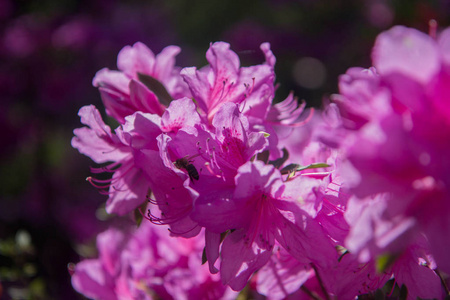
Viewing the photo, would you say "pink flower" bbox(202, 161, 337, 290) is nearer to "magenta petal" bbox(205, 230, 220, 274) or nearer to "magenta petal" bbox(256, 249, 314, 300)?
"magenta petal" bbox(205, 230, 220, 274)

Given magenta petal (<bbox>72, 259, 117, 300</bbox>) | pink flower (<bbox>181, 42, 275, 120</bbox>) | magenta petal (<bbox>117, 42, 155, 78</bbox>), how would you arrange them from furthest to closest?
1. magenta petal (<bbox>72, 259, 117, 300</bbox>)
2. magenta petal (<bbox>117, 42, 155, 78</bbox>)
3. pink flower (<bbox>181, 42, 275, 120</bbox>)

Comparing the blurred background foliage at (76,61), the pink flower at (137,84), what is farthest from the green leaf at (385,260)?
the blurred background foliage at (76,61)

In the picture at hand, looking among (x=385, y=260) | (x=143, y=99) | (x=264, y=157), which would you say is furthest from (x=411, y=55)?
(x=143, y=99)

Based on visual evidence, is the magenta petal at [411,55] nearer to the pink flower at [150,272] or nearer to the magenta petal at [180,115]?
the magenta petal at [180,115]

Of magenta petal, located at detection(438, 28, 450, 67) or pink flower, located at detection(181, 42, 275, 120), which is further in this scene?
pink flower, located at detection(181, 42, 275, 120)

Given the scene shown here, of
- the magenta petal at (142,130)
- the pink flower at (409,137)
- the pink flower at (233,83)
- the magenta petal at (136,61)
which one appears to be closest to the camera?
the pink flower at (409,137)

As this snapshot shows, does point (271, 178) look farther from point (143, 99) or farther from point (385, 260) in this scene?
point (143, 99)

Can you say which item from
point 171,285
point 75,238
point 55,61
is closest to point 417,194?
point 171,285

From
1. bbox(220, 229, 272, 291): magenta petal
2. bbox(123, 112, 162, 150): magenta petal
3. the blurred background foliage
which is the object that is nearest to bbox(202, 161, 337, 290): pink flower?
bbox(220, 229, 272, 291): magenta petal
